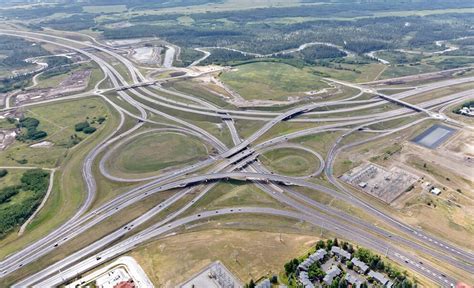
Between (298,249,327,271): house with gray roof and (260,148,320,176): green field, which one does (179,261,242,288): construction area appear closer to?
(298,249,327,271): house with gray roof

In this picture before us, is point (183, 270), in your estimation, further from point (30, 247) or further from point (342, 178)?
point (342, 178)

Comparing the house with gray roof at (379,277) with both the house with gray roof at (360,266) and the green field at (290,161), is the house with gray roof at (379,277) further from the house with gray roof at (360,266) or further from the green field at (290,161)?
the green field at (290,161)

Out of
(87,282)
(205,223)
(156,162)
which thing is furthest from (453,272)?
(156,162)

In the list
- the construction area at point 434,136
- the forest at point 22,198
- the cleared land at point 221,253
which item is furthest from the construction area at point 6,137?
the construction area at point 434,136

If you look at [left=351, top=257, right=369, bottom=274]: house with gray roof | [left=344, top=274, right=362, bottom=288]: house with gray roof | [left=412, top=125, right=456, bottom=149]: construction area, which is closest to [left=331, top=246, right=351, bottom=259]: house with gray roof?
[left=351, top=257, right=369, bottom=274]: house with gray roof

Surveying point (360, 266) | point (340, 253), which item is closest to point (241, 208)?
point (340, 253)

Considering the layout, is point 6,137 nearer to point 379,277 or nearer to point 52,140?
point 52,140
